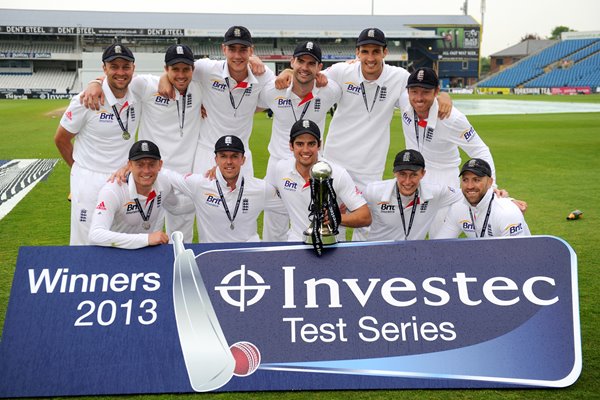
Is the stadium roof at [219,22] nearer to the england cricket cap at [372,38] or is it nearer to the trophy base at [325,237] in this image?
the england cricket cap at [372,38]

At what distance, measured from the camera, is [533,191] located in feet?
35.0

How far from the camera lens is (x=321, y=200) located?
3719mm

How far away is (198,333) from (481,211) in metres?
2.52

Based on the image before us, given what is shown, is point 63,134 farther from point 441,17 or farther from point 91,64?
point 441,17

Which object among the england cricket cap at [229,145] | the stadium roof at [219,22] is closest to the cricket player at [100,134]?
the england cricket cap at [229,145]

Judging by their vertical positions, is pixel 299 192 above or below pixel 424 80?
below

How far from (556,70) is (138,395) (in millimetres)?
70402

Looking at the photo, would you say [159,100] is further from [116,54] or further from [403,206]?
[403,206]

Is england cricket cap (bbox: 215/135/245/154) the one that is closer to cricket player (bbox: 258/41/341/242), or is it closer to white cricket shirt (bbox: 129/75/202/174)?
cricket player (bbox: 258/41/341/242)

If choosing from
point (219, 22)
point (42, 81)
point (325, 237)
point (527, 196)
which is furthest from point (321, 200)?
point (219, 22)

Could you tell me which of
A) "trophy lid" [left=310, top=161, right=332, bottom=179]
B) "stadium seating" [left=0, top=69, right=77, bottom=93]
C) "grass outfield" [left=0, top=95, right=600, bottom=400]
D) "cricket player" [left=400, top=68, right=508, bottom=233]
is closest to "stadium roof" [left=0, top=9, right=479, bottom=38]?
"stadium seating" [left=0, top=69, right=77, bottom=93]

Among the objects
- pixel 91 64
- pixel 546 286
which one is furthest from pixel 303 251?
pixel 91 64

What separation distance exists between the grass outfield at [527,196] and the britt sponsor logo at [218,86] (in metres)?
2.62

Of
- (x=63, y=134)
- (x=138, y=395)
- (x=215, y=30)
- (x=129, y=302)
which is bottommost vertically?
(x=138, y=395)
